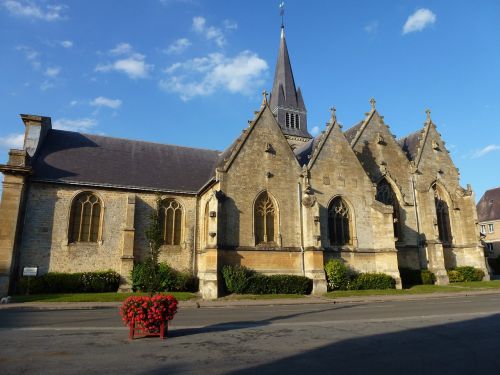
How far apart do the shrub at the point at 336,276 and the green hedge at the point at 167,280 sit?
8.91 metres

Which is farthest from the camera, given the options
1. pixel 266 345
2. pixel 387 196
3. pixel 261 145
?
pixel 387 196

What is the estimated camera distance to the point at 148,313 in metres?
9.67

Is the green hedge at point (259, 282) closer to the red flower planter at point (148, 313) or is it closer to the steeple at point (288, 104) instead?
the red flower planter at point (148, 313)

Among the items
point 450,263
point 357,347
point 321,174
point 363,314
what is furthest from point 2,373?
point 450,263

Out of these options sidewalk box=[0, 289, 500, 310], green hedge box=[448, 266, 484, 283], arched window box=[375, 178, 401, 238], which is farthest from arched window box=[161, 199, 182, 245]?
green hedge box=[448, 266, 484, 283]

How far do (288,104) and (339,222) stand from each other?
85.3 feet

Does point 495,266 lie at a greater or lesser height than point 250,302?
greater

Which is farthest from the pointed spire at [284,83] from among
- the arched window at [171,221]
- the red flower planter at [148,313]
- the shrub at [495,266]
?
the red flower planter at [148,313]

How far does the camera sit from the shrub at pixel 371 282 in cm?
2388

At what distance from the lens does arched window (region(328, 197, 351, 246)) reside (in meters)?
25.4

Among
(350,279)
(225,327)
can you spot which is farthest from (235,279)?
(225,327)

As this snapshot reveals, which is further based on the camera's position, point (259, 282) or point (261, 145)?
point (261, 145)

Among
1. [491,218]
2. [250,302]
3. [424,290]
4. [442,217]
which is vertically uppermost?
[491,218]

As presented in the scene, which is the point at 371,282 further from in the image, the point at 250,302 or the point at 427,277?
the point at 250,302
